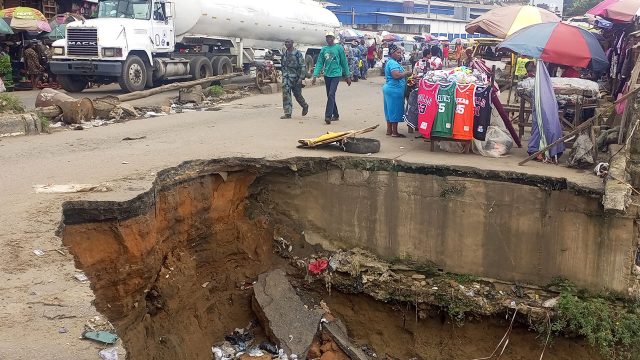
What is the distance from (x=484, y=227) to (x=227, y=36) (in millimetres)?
13893

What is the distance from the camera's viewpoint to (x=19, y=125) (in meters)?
9.68

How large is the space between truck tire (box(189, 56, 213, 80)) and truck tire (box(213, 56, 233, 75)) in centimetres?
32

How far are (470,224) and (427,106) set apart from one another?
63.8 inches

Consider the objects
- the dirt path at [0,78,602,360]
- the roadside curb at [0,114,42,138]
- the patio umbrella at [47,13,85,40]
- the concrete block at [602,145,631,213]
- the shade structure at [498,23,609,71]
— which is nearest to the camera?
the dirt path at [0,78,602,360]

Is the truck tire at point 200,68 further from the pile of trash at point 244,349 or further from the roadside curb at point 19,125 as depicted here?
the pile of trash at point 244,349

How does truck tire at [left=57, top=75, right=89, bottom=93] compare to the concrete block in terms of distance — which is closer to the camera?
the concrete block

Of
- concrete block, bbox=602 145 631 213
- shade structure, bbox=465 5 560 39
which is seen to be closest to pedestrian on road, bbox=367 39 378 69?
shade structure, bbox=465 5 560 39

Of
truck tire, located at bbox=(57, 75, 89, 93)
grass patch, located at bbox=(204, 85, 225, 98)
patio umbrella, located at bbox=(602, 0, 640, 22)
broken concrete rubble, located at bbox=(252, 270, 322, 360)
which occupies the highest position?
patio umbrella, located at bbox=(602, 0, 640, 22)

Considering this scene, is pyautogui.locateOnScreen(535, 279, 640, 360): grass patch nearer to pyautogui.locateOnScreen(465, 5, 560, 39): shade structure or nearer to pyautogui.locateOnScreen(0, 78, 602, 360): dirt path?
pyautogui.locateOnScreen(0, 78, 602, 360): dirt path

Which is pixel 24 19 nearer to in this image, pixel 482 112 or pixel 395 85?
pixel 395 85

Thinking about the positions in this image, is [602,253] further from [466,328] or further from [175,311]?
[175,311]

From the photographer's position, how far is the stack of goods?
7543 mm

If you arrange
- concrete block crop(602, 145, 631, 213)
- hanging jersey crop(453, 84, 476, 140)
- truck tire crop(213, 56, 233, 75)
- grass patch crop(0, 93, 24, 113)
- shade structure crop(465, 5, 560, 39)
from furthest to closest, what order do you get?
1. truck tire crop(213, 56, 233, 75)
2. shade structure crop(465, 5, 560, 39)
3. grass patch crop(0, 93, 24, 113)
4. hanging jersey crop(453, 84, 476, 140)
5. concrete block crop(602, 145, 631, 213)

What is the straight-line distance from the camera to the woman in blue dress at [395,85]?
8891mm
